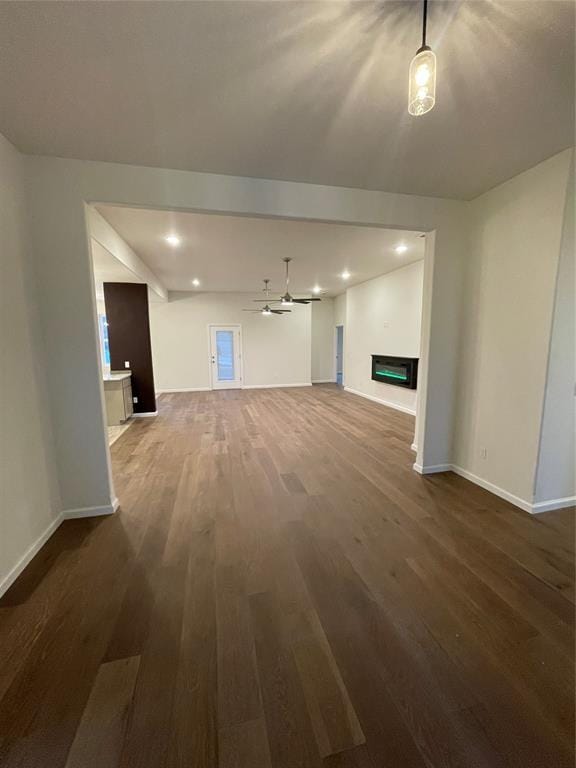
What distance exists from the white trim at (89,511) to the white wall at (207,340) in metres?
6.54

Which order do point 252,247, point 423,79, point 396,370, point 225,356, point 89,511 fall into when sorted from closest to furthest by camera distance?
point 423,79 → point 89,511 → point 252,247 → point 396,370 → point 225,356

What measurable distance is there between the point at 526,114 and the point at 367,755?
11.0 feet

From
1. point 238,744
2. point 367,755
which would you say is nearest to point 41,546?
point 238,744

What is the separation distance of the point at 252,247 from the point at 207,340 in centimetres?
472

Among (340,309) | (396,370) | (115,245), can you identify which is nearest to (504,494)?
(396,370)

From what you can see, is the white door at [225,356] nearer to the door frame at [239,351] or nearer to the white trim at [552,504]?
the door frame at [239,351]

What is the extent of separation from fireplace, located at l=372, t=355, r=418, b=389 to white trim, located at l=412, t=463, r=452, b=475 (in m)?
2.87

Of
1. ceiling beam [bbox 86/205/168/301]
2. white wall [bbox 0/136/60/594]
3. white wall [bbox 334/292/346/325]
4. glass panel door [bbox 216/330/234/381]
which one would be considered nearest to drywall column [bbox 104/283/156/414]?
ceiling beam [bbox 86/205/168/301]

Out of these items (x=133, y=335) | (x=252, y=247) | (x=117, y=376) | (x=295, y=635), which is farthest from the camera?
(x=133, y=335)

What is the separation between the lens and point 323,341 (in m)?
10.8

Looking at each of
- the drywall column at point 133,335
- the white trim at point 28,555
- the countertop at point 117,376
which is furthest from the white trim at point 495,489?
the drywall column at point 133,335

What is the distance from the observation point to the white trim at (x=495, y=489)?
2.70 meters

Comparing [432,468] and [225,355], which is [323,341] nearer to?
[225,355]

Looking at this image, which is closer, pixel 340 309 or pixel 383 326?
pixel 383 326
